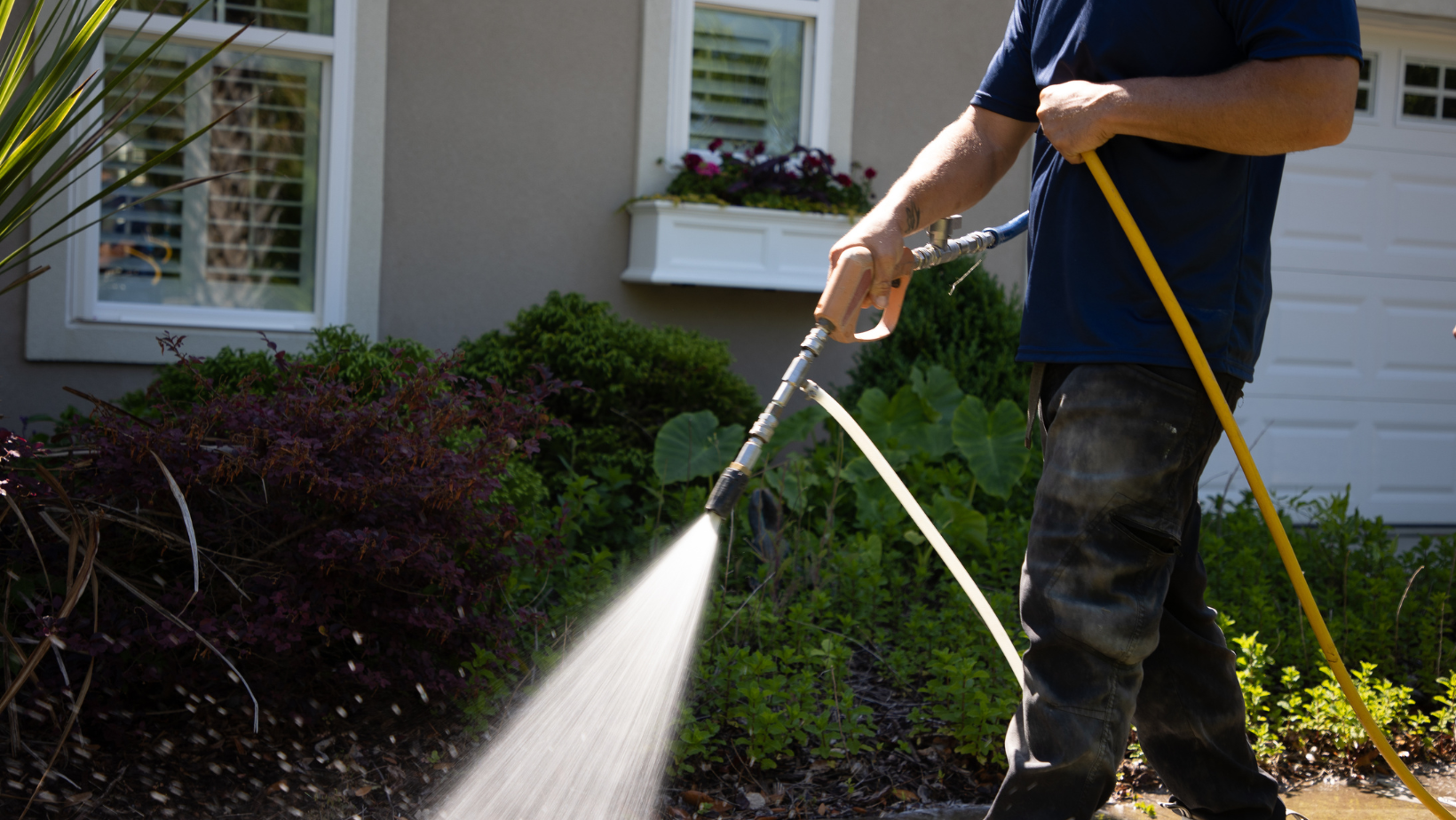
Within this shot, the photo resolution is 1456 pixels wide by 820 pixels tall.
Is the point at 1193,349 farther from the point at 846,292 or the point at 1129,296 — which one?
the point at 846,292

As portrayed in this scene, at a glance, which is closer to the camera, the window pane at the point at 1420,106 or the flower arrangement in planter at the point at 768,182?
the flower arrangement in planter at the point at 768,182

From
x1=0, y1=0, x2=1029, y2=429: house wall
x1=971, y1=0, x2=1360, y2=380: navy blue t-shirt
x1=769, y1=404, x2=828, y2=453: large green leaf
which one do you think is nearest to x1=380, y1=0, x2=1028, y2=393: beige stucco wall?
x1=0, y1=0, x2=1029, y2=429: house wall

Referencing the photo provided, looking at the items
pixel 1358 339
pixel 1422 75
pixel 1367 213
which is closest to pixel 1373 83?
pixel 1422 75

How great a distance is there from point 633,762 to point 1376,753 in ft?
6.19

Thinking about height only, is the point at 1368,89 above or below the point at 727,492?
above

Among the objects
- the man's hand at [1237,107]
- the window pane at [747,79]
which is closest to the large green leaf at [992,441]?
the window pane at [747,79]

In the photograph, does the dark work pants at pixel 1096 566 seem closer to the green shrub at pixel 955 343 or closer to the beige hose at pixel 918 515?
the beige hose at pixel 918 515

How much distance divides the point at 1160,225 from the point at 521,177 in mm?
3859

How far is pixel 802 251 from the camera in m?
5.40

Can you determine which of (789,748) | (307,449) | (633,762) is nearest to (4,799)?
(307,449)

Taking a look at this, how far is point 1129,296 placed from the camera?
1733mm

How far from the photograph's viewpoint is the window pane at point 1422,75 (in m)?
6.20

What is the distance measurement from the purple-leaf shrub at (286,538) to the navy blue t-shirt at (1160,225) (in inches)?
58.3

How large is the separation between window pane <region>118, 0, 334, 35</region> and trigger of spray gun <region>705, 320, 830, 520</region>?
3926 millimetres
